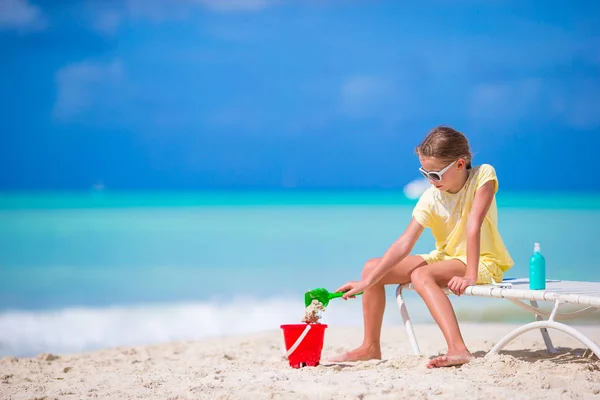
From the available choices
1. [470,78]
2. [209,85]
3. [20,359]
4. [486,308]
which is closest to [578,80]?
[470,78]

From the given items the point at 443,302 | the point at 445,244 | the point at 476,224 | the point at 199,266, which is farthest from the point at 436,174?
the point at 199,266

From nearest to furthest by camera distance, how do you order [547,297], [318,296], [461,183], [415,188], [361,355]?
[547,297] → [318,296] → [461,183] → [361,355] → [415,188]

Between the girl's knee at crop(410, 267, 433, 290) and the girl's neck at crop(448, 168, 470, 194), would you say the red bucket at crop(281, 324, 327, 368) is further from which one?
the girl's neck at crop(448, 168, 470, 194)

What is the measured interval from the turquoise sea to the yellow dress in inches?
82.5

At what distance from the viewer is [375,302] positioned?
11.1 feet

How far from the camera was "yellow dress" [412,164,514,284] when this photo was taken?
326cm

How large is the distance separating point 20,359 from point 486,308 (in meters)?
3.21

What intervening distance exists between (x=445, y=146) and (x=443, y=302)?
0.61 m

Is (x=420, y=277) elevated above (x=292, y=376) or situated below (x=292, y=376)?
above

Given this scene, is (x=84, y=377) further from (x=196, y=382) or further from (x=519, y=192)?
(x=519, y=192)

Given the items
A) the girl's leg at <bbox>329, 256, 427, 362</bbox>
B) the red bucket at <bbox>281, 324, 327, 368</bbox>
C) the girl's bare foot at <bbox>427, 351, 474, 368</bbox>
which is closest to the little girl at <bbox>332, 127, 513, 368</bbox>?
the girl's leg at <bbox>329, 256, 427, 362</bbox>

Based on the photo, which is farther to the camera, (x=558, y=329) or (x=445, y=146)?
(x=445, y=146)

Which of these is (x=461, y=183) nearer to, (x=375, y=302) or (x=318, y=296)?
(x=375, y=302)

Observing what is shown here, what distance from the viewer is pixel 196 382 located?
114 inches
